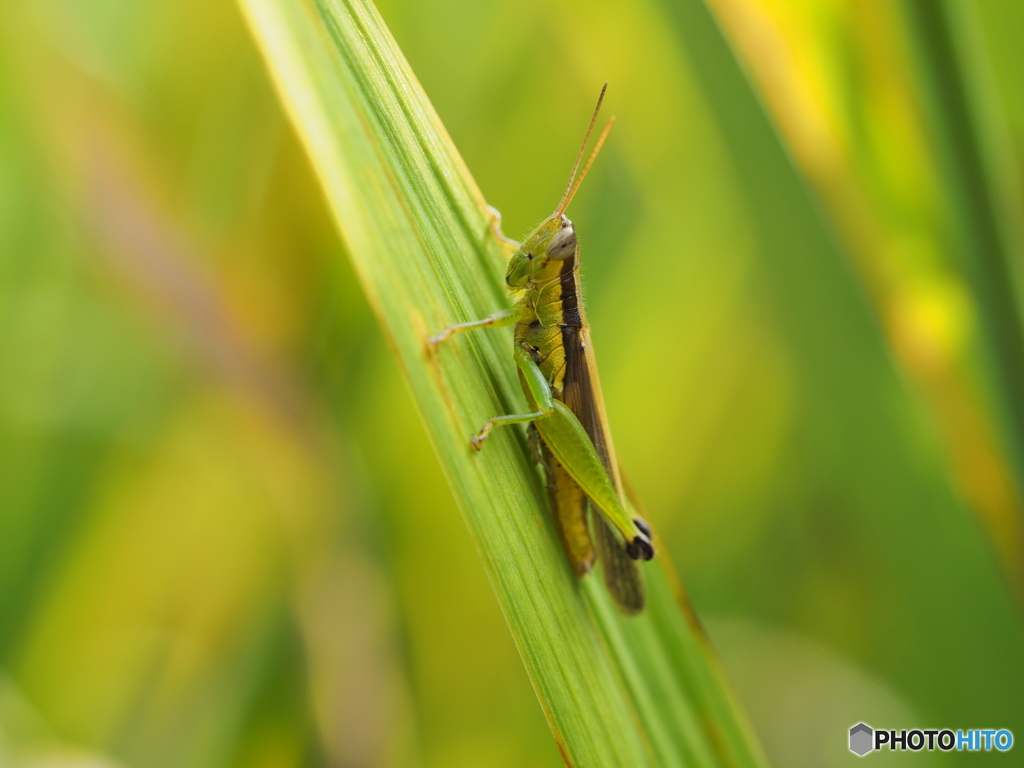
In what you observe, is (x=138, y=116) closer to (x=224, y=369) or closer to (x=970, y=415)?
(x=224, y=369)

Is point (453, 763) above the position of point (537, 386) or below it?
below

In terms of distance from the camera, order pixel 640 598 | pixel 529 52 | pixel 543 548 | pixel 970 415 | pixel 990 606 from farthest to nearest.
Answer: pixel 529 52 → pixel 990 606 → pixel 970 415 → pixel 640 598 → pixel 543 548

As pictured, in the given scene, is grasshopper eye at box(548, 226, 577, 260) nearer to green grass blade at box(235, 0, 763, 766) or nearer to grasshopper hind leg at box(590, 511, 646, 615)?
green grass blade at box(235, 0, 763, 766)

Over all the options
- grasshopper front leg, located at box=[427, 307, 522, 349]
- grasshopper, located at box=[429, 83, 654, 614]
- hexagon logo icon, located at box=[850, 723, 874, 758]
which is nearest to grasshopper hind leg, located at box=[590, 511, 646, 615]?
grasshopper, located at box=[429, 83, 654, 614]

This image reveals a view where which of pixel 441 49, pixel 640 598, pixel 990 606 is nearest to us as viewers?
pixel 640 598

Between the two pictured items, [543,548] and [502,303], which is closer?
[543,548]

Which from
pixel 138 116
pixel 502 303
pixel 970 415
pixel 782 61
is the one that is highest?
pixel 138 116

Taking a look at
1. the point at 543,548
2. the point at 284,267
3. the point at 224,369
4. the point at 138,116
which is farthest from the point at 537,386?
the point at 138,116

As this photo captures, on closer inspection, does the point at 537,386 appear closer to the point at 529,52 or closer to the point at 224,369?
the point at 224,369
